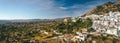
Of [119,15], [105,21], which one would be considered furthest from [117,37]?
[119,15]

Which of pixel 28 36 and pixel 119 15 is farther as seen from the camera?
pixel 119 15

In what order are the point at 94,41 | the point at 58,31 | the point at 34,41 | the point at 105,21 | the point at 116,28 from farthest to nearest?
the point at 105,21, the point at 58,31, the point at 116,28, the point at 34,41, the point at 94,41

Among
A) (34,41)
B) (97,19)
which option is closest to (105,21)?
(97,19)

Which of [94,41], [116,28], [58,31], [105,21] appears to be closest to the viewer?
[94,41]

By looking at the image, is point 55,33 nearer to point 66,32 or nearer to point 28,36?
point 66,32

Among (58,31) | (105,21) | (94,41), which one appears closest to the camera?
(94,41)

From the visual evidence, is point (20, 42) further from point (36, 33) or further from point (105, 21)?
point (105, 21)

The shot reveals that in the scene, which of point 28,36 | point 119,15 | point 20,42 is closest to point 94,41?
point 20,42

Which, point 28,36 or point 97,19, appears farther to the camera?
point 97,19
